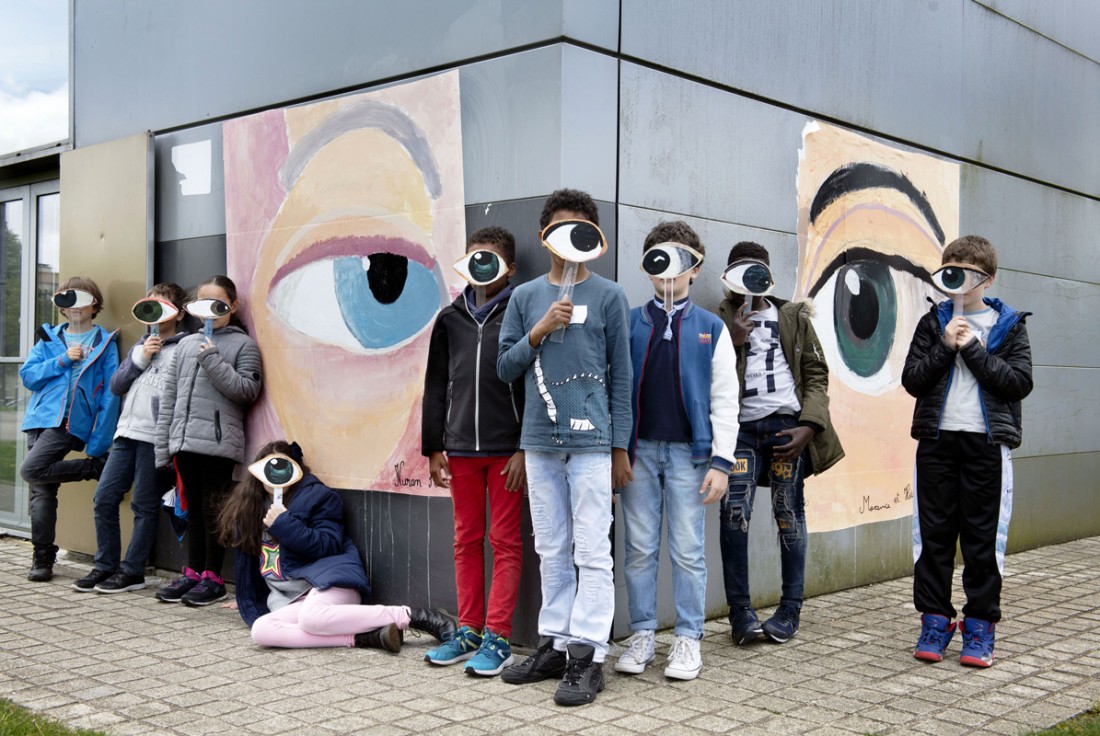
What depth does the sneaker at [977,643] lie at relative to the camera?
511cm

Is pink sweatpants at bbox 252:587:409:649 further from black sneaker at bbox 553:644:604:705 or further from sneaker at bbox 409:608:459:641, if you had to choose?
black sneaker at bbox 553:644:604:705

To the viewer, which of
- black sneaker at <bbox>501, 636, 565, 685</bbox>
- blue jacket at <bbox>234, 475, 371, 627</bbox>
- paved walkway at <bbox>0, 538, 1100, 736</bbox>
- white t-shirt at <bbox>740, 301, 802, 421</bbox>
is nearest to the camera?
paved walkway at <bbox>0, 538, 1100, 736</bbox>

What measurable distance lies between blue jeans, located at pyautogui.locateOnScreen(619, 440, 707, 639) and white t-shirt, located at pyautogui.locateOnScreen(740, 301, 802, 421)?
656 mm

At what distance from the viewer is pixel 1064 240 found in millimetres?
9023

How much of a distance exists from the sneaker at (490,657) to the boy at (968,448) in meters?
1.99

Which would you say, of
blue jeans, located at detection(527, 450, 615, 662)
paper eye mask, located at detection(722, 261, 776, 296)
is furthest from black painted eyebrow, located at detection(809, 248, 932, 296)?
blue jeans, located at detection(527, 450, 615, 662)

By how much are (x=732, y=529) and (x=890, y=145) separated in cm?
324

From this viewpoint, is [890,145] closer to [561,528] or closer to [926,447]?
[926,447]

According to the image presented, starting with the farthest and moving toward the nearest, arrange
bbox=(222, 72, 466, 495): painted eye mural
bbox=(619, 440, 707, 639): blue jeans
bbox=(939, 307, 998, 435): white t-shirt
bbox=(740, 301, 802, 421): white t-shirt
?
bbox=(222, 72, 466, 495): painted eye mural < bbox=(740, 301, 802, 421): white t-shirt < bbox=(939, 307, 998, 435): white t-shirt < bbox=(619, 440, 707, 639): blue jeans

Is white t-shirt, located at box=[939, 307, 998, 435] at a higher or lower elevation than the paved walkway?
higher

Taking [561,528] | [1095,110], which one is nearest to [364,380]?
[561,528]

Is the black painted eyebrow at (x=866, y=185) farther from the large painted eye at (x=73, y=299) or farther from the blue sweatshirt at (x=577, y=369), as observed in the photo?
the large painted eye at (x=73, y=299)

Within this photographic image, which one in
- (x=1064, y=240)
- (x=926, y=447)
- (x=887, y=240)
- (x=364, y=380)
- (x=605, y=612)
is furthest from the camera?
(x=1064, y=240)

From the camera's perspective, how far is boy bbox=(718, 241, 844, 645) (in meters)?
5.43
